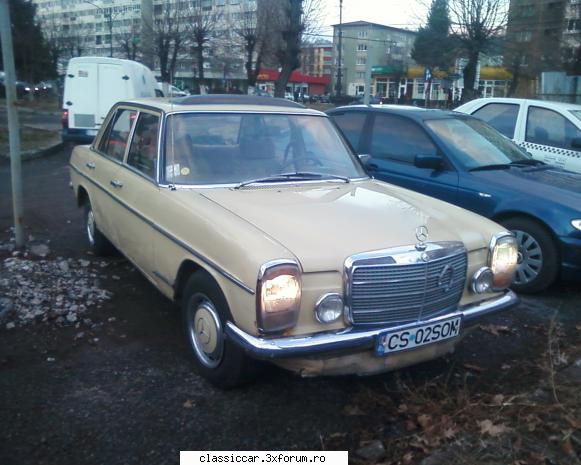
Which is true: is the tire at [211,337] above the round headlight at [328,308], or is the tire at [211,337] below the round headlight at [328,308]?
below

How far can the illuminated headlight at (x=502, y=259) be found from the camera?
11.8 ft

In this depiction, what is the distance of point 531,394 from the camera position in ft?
11.1

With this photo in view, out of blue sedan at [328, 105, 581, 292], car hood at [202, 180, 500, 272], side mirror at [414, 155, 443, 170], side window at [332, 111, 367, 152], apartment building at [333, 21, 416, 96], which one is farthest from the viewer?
apartment building at [333, 21, 416, 96]

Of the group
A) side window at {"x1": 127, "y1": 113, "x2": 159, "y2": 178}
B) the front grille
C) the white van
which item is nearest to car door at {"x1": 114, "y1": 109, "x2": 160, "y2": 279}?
side window at {"x1": 127, "y1": 113, "x2": 159, "y2": 178}

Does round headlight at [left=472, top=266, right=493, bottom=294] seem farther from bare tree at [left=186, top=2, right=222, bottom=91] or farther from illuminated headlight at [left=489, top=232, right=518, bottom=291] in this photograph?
bare tree at [left=186, top=2, right=222, bottom=91]

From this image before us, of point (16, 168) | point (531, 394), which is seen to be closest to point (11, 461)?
point (531, 394)

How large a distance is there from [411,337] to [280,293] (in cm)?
81

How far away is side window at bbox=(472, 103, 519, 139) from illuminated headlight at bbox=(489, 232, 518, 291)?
205 inches

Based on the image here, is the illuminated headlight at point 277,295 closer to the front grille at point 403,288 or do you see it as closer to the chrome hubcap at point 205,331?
the front grille at point 403,288

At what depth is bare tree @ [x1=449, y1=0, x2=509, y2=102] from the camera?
1314 inches

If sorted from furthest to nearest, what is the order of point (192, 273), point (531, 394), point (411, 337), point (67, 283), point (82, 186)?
point (82, 186), point (67, 283), point (192, 273), point (531, 394), point (411, 337)

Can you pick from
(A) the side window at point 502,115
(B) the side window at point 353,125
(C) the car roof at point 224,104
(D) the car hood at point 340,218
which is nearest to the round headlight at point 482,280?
(D) the car hood at point 340,218

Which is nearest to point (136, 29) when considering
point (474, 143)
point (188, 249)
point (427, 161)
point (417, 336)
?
point (474, 143)

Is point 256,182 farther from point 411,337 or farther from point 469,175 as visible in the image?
point 469,175
